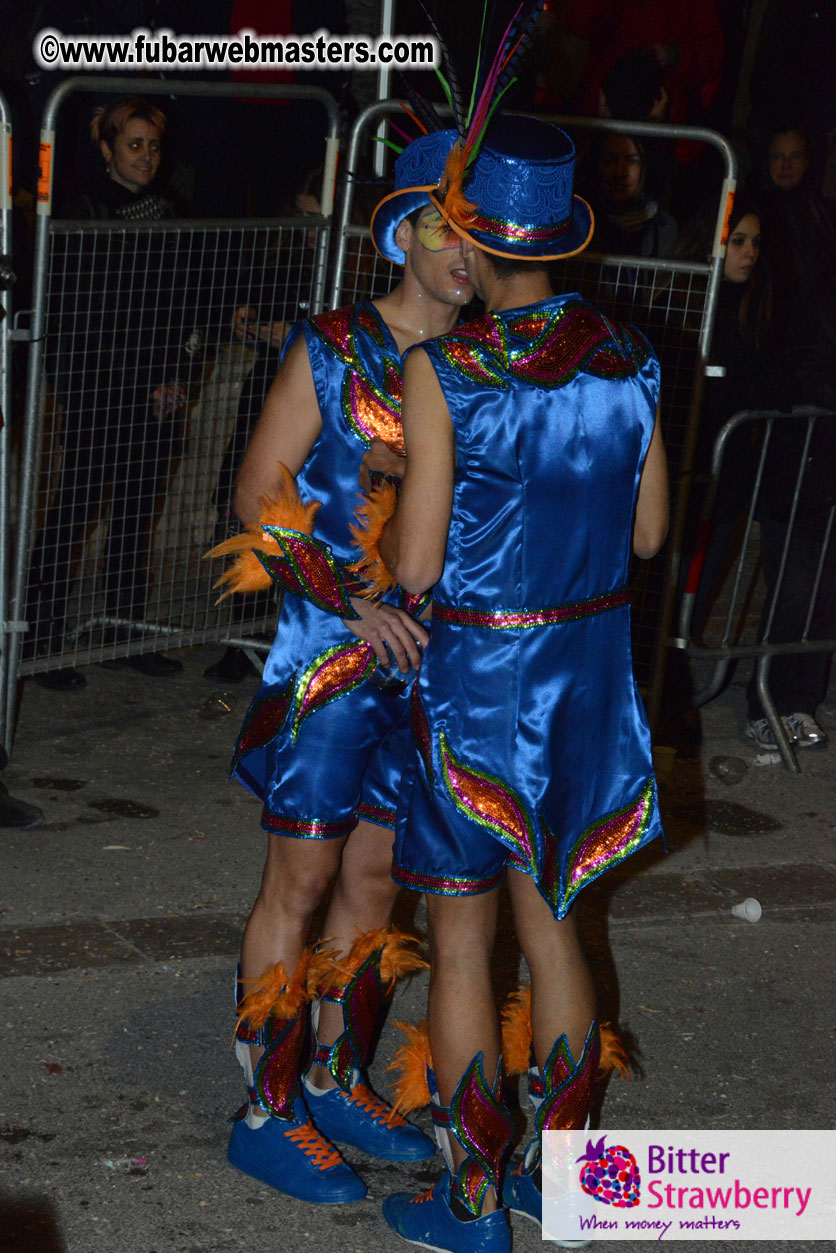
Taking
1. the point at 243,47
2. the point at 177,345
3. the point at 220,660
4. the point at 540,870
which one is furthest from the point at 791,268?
the point at 540,870

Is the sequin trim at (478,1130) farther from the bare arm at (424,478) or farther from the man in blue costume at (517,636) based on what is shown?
the bare arm at (424,478)

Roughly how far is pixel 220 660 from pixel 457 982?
3801 mm

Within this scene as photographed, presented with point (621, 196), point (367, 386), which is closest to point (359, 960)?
point (367, 386)

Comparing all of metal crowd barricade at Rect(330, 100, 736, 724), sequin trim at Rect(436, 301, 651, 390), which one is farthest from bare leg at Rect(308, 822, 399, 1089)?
metal crowd barricade at Rect(330, 100, 736, 724)

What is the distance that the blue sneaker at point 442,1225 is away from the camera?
9.35ft

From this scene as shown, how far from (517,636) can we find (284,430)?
653mm

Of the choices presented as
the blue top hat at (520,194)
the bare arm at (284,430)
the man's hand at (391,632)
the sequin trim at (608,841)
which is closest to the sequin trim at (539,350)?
the blue top hat at (520,194)

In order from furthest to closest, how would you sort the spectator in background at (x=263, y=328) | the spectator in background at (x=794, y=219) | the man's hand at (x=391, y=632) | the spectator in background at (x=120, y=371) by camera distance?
the spectator in background at (x=794, y=219)
the spectator in background at (x=263, y=328)
the spectator in background at (x=120, y=371)
the man's hand at (x=391, y=632)

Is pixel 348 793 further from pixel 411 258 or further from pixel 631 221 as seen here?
pixel 631 221

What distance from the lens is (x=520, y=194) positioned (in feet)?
8.39

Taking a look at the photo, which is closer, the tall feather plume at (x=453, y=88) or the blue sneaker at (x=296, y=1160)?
the tall feather plume at (x=453, y=88)

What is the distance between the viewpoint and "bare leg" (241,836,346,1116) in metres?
3.05

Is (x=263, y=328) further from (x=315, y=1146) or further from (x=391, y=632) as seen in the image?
(x=315, y=1146)

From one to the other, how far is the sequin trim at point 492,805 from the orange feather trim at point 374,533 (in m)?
0.38
